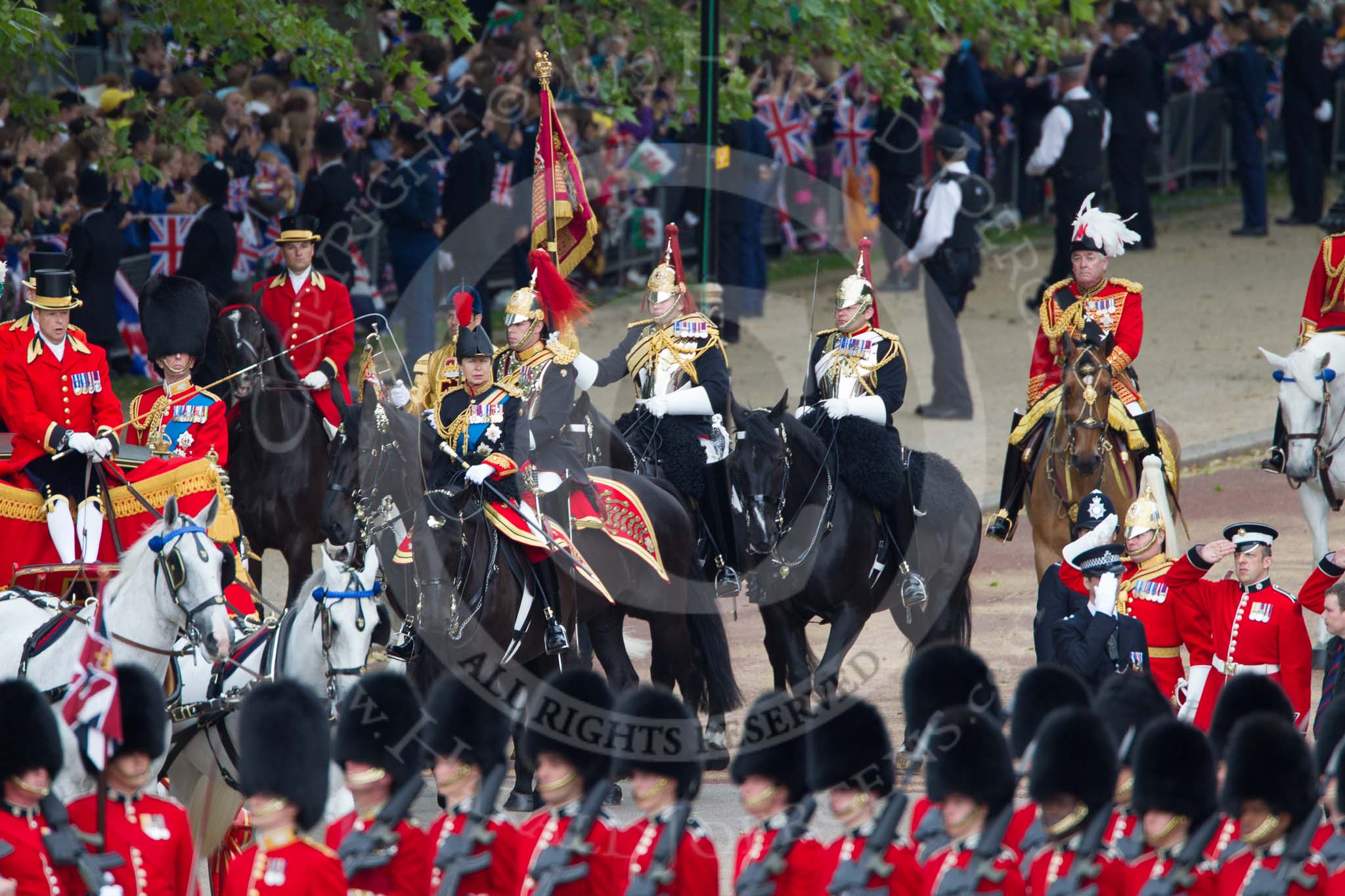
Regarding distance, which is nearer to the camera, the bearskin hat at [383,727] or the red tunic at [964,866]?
the red tunic at [964,866]

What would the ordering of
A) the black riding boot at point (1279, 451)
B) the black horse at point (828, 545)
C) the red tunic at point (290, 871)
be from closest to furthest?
the red tunic at point (290, 871) < the black horse at point (828, 545) < the black riding boot at point (1279, 451)

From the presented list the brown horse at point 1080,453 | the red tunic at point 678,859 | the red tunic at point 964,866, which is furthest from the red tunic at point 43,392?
the red tunic at point 964,866

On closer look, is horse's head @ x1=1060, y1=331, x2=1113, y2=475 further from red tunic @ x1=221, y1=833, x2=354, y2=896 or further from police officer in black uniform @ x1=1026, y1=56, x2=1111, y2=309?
police officer in black uniform @ x1=1026, y1=56, x2=1111, y2=309

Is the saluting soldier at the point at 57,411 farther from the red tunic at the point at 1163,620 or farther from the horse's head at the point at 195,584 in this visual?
the red tunic at the point at 1163,620

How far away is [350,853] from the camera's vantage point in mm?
7406

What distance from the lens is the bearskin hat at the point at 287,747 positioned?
734 centimetres

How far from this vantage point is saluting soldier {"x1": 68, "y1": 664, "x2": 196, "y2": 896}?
299 inches

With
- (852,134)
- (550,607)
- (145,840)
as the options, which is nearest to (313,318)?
(550,607)

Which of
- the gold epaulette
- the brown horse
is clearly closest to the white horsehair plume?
the gold epaulette

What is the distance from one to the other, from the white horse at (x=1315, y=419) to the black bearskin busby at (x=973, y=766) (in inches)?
220

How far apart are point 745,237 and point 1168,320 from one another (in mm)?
4112

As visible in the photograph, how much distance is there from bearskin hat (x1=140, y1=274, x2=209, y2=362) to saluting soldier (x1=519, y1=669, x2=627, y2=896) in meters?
4.26

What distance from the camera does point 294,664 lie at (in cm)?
930

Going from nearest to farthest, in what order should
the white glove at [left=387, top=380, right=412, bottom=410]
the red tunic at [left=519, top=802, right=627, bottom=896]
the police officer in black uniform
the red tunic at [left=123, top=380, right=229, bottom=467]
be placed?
the red tunic at [left=519, top=802, right=627, bottom=896], the red tunic at [left=123, top=380, right=229, bottom=467], the white glove at [left=387, top=380, right=412, bottom=410], the police officer in black uniform
